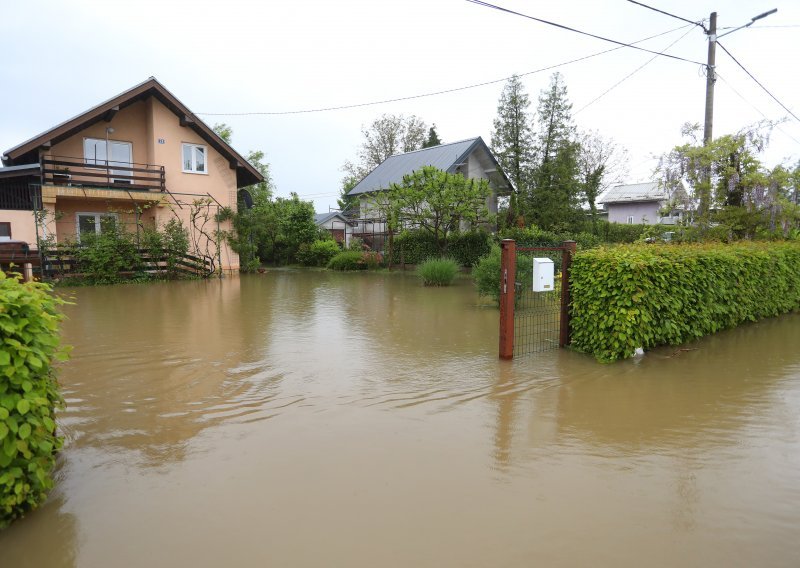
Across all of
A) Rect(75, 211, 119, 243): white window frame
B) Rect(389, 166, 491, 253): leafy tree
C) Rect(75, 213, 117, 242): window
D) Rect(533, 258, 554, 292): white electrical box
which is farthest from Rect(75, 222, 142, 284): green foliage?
Rect(533, 258, 554, 292): white electrical box

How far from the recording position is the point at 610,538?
295 centimetres

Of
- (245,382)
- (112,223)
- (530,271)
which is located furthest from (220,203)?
(245,382)

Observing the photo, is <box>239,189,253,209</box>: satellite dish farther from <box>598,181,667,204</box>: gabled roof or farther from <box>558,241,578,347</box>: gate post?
<box>598,181,667,204</box>: gabled roof

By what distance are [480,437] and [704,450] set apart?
1776 mm

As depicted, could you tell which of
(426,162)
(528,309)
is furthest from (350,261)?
(528,309)

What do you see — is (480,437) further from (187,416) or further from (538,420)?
(187,416)

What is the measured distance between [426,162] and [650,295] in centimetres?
2626

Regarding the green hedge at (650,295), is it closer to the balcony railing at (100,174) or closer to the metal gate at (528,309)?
the metal gate at (528,309)

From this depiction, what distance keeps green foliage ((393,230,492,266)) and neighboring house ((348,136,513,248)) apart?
265cm

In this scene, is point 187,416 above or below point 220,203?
below

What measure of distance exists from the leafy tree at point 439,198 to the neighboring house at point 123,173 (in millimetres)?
7858

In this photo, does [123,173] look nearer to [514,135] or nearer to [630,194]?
[514,135]

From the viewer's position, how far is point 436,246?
78.6 feet

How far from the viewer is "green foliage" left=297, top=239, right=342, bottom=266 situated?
94.9 feet
